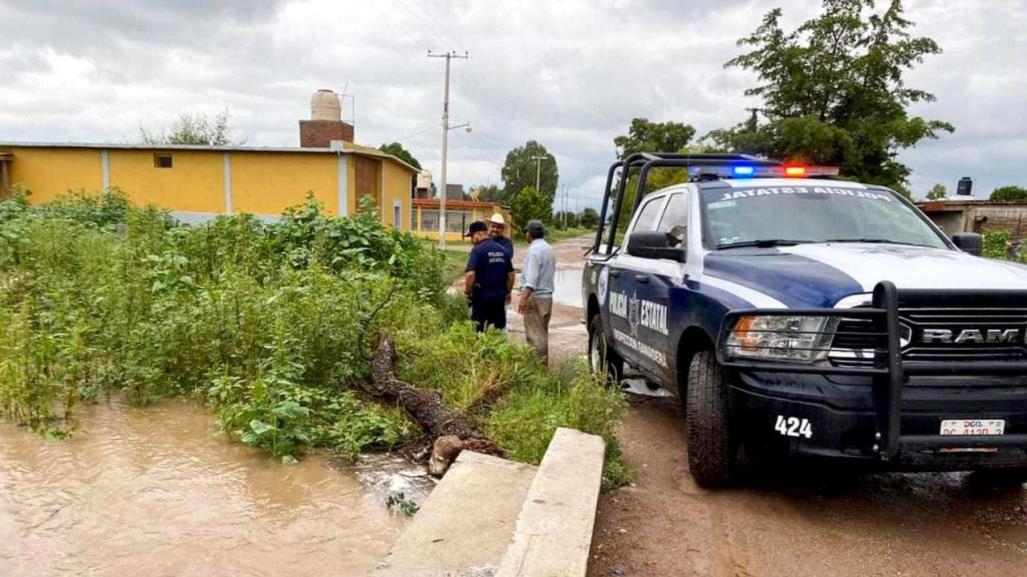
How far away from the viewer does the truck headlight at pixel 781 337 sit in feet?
10.8

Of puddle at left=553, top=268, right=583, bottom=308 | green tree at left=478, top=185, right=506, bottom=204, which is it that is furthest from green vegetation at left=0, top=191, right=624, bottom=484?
green tree at left=478, top=185, right=506, bottom=204

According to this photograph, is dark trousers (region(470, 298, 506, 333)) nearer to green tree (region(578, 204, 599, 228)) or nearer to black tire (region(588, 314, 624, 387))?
black tire (region(588, 314, 624, 387))

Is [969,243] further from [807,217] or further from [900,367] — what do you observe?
[900,367]

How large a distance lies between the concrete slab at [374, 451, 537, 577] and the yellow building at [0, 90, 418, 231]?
1799 cm

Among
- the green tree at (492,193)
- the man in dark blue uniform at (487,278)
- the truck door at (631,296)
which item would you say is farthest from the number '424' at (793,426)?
the green tree at (492,193)

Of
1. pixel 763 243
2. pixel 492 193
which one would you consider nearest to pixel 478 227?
pixel 763 243

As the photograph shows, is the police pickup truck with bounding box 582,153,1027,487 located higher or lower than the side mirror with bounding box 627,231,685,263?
lower

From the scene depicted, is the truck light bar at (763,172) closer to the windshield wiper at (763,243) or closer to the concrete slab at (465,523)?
the windshield wiper at (763,243)

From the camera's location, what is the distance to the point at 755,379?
11.3 feet

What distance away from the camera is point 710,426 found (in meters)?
3.82

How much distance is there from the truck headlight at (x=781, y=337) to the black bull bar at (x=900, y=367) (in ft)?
0.27

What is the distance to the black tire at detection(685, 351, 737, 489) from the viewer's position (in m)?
3.82

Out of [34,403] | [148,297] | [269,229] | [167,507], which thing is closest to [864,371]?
[167,507]

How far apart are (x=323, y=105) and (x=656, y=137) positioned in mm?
31148
